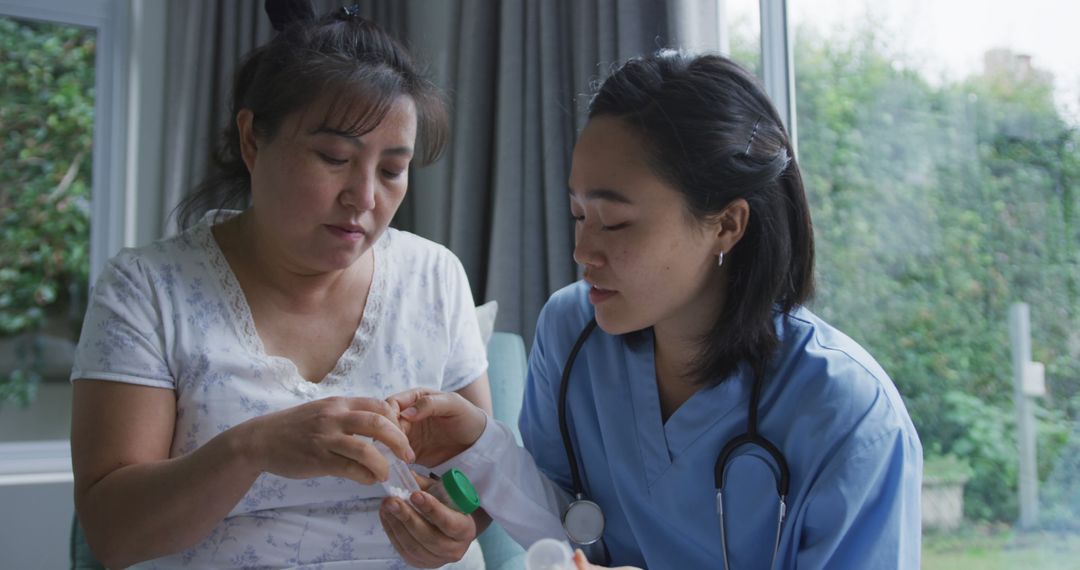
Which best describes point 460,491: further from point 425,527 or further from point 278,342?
point 278,342

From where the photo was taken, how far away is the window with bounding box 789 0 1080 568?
1610 millimetres

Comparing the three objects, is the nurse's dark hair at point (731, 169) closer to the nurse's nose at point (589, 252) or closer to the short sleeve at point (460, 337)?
the nurse's nose at point (589, 252)

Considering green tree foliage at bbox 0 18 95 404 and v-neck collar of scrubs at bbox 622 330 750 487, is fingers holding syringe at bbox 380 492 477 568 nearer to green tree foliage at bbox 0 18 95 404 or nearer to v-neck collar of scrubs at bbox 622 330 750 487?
v-neck collar of scrubs at bbox 622 330 750 487

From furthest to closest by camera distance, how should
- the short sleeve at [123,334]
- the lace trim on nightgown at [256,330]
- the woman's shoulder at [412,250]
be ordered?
the woman's shoulder at [412,250] → the lace trim on nightgown at [256,330] → the short sleeve at [123,334]

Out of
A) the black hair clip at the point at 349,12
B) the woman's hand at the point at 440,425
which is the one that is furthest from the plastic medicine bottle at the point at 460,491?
the black hair clip at the point at 349,12

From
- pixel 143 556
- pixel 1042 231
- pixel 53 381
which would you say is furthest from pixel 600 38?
pixel 53 381

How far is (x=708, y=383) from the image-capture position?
1226 mm

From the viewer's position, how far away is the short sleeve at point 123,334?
1.24m

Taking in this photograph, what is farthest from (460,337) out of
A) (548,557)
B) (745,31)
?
(745,31)

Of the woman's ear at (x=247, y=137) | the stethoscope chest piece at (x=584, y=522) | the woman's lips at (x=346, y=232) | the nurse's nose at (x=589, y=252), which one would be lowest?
the stethoscope chest piece at (x=584, y=522)

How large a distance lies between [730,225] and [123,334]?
844mm

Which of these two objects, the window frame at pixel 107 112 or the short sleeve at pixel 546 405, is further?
the window frame at pixel 107 112

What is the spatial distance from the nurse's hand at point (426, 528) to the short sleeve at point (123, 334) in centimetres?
40

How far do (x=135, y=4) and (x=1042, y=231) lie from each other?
2909 mm
